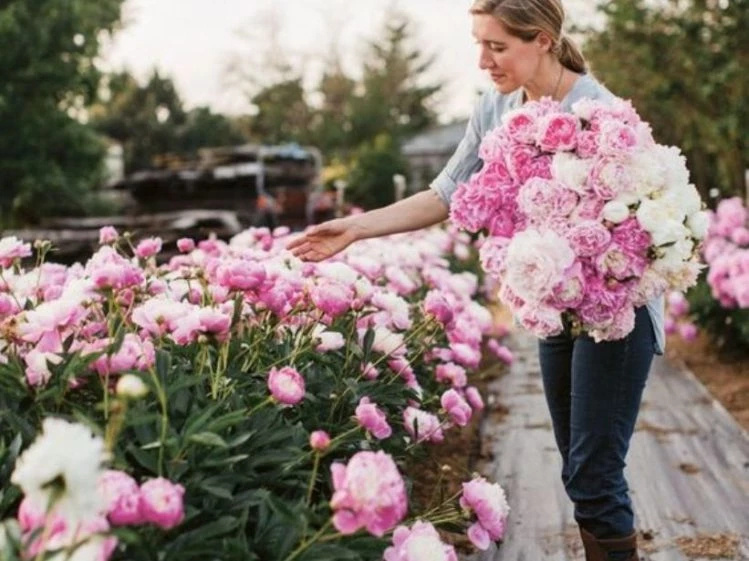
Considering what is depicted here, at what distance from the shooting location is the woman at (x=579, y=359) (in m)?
2.71

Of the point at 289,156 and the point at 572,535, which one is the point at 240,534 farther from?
the point at 289,156

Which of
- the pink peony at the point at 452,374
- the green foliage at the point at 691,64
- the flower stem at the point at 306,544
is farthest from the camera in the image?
the green foliage at the point at 691,64

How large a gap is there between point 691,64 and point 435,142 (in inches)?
1167

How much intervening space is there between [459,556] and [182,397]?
176 cm

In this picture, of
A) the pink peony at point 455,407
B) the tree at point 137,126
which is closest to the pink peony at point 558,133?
the pink peony at point 455,407

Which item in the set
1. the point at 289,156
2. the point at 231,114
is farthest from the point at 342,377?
the point at 231,114

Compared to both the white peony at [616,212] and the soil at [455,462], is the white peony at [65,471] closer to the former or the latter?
the white peony at [616,212]

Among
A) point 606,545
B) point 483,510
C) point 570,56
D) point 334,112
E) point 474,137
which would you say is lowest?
point 334,112

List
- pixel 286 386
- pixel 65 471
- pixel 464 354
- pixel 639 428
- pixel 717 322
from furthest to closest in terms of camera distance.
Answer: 1. pixel 717 322
2. pixel 639 428
3. pixel 464 354
4. pixel 286 386
5. pixel 65 471

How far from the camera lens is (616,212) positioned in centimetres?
239

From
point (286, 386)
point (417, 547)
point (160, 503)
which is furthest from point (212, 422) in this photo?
point (417, 547)

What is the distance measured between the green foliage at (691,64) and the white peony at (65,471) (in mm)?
11123

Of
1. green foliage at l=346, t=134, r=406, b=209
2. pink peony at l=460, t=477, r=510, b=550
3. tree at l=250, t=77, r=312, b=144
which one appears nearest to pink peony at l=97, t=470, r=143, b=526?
pink peony at l=460, t=477, r=510, b=550

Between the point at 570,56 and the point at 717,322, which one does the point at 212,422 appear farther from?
the point at 717,322
